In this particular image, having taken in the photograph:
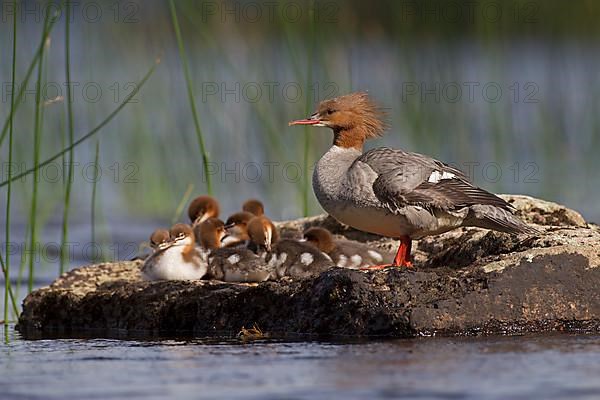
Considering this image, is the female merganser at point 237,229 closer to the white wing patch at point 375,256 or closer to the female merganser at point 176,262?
the female merganser at point 176,262

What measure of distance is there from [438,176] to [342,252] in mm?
989

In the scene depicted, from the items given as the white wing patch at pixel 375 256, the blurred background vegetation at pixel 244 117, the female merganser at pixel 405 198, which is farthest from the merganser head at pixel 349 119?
the blurred background vegetation at pixel 244 117

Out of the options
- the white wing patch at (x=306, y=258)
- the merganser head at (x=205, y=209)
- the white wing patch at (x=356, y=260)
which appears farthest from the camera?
the merganser head at (x=205, y=209)

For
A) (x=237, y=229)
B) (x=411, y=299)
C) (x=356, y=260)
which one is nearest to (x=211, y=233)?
(x=237, y=229)

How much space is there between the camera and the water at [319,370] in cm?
397

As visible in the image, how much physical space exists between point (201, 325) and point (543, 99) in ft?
31.9

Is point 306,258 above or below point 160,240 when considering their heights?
below

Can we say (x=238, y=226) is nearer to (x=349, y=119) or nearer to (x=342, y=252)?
(x=342, y=252)

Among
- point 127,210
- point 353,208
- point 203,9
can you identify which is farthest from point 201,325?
point 203,9

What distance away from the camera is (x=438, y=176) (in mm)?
6266

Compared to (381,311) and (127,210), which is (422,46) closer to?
(127,210)

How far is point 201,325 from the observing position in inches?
229

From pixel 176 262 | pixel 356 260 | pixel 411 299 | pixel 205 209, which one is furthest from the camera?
pixel 205 209

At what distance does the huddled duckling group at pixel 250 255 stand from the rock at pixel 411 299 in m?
0.35
